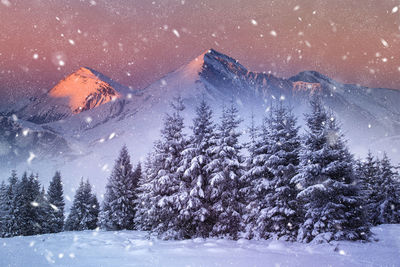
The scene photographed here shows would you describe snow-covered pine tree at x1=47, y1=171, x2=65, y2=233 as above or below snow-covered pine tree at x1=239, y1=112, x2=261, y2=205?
below

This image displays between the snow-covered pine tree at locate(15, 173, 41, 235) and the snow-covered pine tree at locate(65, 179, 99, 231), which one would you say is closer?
the snow-covered pine tree at locate(15, 173, 41, 235)

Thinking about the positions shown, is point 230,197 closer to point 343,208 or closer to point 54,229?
point 343,208

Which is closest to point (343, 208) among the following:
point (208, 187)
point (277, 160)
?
point (277, 160)

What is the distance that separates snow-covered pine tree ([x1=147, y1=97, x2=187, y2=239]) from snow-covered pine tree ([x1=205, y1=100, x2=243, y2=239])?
2.20 metres

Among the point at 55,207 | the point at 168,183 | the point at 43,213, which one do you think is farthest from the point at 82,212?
the point at 168,183

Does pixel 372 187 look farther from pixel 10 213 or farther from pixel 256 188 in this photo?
pixel 10 213

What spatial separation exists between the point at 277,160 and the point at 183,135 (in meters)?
6.99

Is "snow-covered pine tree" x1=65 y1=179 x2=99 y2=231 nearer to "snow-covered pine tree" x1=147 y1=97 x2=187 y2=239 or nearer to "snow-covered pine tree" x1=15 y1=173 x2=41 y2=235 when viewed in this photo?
"snow-covered pine tree" x1=15 y1=173 x2=41 y2=235

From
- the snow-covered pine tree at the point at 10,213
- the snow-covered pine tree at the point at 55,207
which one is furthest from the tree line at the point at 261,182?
the snow-covered pine tree at the point at 55,207

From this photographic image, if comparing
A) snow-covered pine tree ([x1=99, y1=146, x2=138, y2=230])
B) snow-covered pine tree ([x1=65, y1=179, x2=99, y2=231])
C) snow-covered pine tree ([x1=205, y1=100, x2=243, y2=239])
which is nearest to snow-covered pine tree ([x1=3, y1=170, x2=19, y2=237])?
snow-covered pine tree ([x1=65, y1=179, x2=99, y2=231])

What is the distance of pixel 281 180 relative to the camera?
58.7ft

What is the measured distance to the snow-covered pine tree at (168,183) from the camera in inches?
731

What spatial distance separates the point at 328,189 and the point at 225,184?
6.20m

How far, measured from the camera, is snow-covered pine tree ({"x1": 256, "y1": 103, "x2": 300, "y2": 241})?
17.2m
